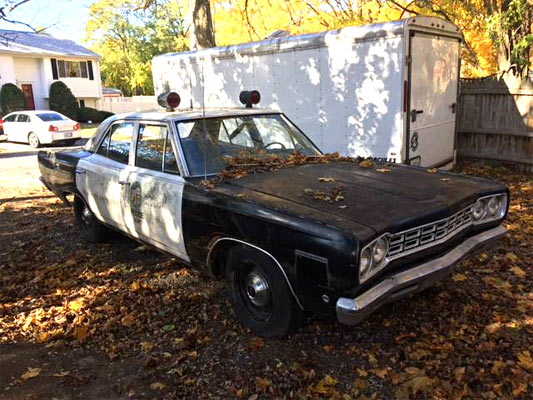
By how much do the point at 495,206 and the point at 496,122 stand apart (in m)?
6.65

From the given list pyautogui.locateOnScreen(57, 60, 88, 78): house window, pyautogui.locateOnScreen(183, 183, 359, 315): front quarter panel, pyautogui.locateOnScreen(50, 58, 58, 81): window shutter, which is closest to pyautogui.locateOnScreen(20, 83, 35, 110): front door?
pyautogui.locateOnScreen(50, 58, 58, 81): window shutter

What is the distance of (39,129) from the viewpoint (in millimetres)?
18750

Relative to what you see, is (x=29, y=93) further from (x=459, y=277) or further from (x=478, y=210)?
(x=478, y=210)

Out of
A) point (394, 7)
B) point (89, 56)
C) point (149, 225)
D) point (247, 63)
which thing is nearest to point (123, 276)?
point (149, 225)

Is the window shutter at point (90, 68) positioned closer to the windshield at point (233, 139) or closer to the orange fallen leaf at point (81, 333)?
the windshield at point (233, 139)

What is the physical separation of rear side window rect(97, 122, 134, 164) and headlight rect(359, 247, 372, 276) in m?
2.90

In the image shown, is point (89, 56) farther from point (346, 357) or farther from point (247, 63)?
point (346, 357)

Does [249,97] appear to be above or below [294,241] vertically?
above

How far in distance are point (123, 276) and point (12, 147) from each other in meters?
16.8

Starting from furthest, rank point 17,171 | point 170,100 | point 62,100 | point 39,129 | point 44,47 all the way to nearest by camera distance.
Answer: point 44,47
point 62,100
point 39,129
point 17,171
point 170,100

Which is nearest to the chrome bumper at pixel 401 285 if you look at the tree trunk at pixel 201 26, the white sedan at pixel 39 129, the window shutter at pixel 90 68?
the tree trunk at pixel 201 26

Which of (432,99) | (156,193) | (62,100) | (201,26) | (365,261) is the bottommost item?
(365,261)

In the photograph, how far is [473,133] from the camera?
33.4 ft

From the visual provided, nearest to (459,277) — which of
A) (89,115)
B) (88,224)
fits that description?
(88,224)
